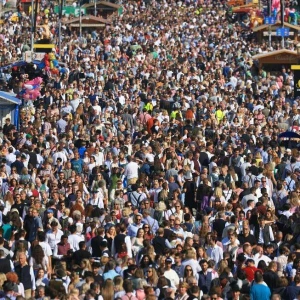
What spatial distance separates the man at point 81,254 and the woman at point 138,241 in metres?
0.89

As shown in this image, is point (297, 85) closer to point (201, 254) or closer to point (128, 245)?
point (128, 245)

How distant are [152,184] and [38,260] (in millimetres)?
6479

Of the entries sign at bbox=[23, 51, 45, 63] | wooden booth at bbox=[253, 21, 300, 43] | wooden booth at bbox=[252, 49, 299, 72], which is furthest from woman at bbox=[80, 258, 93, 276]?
wooden booth at bbox=[253, 21, 300, 43]

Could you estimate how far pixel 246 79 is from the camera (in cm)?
5303

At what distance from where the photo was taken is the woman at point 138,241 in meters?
28.2

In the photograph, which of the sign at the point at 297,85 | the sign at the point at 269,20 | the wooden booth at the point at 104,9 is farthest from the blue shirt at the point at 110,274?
the wooden booth at the point at 104,9

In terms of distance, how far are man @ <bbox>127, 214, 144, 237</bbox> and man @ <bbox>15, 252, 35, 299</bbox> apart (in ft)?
9.13

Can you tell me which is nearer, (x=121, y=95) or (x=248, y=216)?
(x=248, y=216)

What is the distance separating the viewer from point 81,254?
2744 centimetres

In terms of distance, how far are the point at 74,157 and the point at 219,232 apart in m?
6.63

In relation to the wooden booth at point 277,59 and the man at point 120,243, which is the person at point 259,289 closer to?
the man at point 120,243

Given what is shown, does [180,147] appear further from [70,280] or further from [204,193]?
[70,280]

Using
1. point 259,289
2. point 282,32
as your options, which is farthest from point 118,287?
point 282,32

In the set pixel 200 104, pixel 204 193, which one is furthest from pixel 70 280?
pixel 200 104
